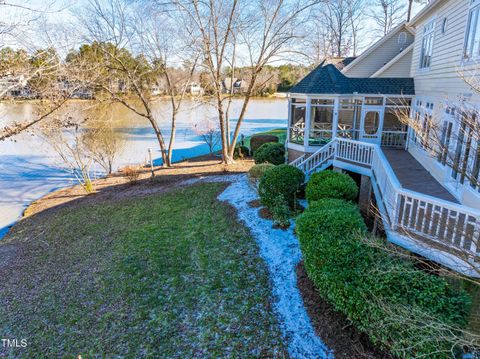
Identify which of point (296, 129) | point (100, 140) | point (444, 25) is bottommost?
point (100, 140)

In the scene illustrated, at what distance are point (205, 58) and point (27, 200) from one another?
1149cm

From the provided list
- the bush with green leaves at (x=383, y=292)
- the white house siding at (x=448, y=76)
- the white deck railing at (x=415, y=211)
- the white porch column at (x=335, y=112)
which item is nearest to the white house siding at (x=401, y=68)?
the white house siding at (x=448, y=76)

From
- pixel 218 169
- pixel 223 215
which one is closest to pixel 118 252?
pixel 223 215

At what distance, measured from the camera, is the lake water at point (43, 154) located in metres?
14.8

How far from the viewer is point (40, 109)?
30.2 ft

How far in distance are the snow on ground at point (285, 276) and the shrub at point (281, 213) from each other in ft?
0.78

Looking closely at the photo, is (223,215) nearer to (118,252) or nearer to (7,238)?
(118,252)

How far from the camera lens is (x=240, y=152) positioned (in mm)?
21219

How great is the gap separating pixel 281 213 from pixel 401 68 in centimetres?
902

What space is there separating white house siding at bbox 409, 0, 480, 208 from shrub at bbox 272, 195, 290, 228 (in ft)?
12.8

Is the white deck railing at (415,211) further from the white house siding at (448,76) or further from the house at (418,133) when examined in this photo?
the white house siding at (448,76)

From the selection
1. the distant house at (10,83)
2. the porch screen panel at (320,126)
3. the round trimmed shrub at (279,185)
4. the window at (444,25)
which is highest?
the window at (444,25)

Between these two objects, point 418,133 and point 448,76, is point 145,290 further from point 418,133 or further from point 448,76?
point 448,76

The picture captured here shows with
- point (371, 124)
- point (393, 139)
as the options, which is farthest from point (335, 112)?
point (393, 139)
